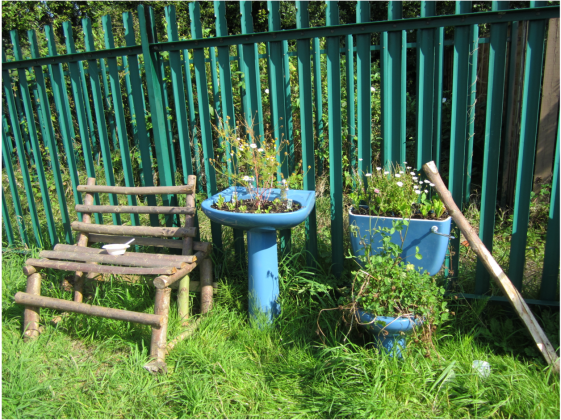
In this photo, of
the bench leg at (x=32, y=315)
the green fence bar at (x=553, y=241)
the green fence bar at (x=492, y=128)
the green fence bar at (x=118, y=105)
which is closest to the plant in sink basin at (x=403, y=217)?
the green fence bar at (x=492, y=128)

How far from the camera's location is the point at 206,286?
3035mm

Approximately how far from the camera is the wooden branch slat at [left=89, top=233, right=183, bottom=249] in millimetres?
3113

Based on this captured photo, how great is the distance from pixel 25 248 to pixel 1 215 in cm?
44

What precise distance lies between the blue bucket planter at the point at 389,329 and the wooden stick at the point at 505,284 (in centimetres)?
54

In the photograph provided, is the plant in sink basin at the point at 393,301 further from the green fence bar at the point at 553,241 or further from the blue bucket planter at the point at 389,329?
the green fence bar at the point at 553,241

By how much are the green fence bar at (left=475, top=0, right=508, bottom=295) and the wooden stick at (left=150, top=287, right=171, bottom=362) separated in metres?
2.08

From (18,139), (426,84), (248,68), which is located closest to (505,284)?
(426,84)

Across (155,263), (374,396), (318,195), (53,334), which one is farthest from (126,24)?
(374,396)

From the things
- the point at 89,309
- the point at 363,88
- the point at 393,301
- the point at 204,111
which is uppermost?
the point at 363,88

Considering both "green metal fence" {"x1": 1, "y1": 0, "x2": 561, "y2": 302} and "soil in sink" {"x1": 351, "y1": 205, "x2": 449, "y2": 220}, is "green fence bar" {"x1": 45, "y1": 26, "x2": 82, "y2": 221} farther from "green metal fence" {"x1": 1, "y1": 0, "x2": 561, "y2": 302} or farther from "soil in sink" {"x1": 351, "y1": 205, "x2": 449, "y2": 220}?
"soil in sink" {"x1": 351, "y1": 205, "x2": 449, "y2": 220}

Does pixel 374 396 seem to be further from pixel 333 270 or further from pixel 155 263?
pixel 155 263

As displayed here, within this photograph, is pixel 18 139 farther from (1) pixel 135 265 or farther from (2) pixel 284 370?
(2) pixel 284 370

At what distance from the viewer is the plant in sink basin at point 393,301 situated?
2273mm

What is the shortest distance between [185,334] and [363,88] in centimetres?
206
